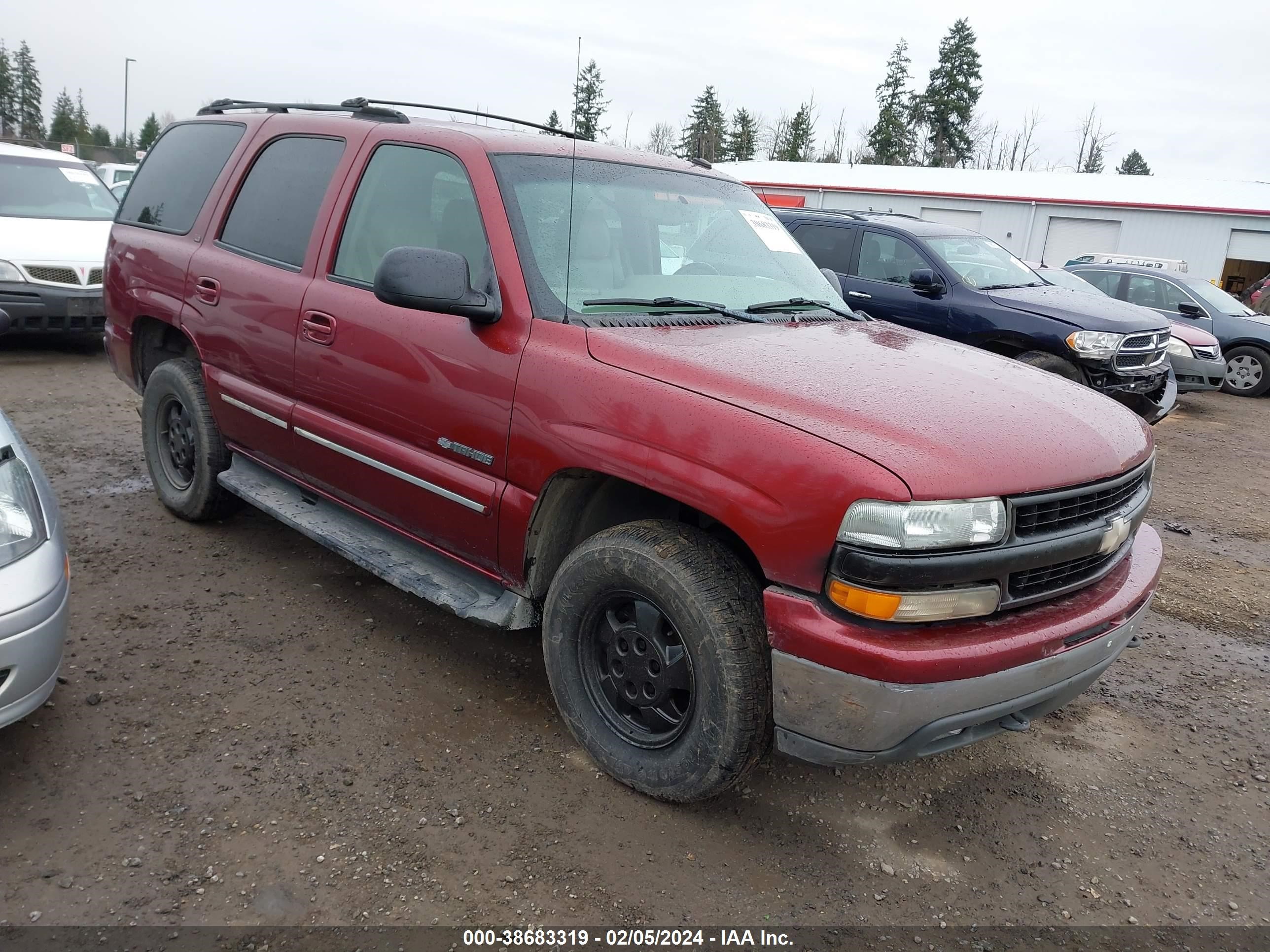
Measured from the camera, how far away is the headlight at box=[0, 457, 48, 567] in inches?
103

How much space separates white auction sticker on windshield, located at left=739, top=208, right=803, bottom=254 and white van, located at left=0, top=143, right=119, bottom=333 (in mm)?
5930

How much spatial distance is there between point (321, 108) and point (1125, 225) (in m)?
26.2

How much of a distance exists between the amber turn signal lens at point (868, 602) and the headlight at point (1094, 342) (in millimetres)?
6466

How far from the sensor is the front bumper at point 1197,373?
433 inches

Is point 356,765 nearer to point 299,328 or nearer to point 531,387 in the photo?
point 531,387

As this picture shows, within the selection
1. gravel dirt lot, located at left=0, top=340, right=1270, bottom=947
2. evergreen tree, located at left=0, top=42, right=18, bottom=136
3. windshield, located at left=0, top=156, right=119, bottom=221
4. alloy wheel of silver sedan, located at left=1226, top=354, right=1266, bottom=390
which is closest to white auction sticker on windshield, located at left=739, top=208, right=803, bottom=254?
gravel dirt lot, located at left=0, top=340, right=1270, bottom=947

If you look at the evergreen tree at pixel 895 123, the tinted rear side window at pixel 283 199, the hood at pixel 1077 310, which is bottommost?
the hood at pixel 1077 310

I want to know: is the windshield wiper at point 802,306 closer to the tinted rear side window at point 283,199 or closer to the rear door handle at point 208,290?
the tinted rear side window at point 283,199

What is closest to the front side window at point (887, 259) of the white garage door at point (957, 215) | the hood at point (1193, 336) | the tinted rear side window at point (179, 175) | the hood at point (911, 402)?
the hood at point (1193, 336)

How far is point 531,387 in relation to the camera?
2.87 metres

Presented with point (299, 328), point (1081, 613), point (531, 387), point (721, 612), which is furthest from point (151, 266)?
point (1081, 613)

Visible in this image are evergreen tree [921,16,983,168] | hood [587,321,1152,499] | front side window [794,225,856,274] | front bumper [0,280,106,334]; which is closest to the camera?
hood [587,321,1152,499]

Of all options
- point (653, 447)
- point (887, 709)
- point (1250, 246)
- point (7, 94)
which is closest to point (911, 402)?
point (653, 447)

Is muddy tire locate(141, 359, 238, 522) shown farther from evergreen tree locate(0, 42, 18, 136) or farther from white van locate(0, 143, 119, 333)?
evergreen tree locate(0, 42, 18, 136)
